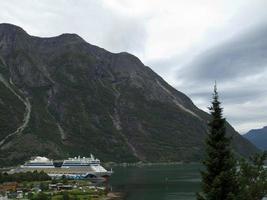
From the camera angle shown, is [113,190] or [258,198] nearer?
[258,198]

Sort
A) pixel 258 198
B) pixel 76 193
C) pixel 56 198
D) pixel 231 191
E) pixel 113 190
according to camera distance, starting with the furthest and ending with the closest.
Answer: pixel 113 190
pixel 76 193
pixel 56 198
pixel 258 198
pixel 231 191

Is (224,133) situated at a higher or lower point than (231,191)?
higher

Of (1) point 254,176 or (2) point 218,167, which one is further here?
(1) point 254,176

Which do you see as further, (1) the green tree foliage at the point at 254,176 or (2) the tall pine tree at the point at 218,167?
(1) the green tree foliage at the point at 254,176

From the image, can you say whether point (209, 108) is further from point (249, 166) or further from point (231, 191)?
point (249, 166)

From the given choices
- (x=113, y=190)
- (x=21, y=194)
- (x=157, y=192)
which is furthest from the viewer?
(x=113, y=190)

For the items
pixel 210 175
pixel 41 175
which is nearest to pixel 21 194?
pixel 41 175
